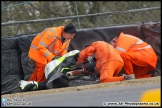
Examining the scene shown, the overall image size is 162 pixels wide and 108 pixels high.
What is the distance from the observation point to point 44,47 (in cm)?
918

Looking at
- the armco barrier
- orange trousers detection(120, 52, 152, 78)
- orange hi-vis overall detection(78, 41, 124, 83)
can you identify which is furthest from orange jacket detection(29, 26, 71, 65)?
orange trousers detection(120, 52, 152, 78)

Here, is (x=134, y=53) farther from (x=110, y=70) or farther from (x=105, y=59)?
(x=110, y=70)

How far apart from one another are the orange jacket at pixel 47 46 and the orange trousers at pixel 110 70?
3.76 feet

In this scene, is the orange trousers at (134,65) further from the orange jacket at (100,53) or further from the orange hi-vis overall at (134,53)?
the orange jacket at (100,53)

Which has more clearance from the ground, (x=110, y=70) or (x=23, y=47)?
(x=23, y=47)

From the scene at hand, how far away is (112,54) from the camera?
8.70 m

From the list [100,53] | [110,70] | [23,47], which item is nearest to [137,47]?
[100,53]

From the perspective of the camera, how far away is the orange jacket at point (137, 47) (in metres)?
9.30

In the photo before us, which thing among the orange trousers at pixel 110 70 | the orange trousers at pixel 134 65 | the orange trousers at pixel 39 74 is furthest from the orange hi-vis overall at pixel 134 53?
the orange trousers at pixel 39 74

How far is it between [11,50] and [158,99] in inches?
197

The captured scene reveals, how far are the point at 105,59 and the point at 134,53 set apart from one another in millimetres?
882

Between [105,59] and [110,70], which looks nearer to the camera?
[110,70]

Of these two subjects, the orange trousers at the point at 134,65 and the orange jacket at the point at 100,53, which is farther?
the orange trousers at the point at 134,65

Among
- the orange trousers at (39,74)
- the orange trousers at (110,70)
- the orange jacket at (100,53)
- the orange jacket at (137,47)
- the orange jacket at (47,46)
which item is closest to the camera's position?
the orange trousers at (110,70)
